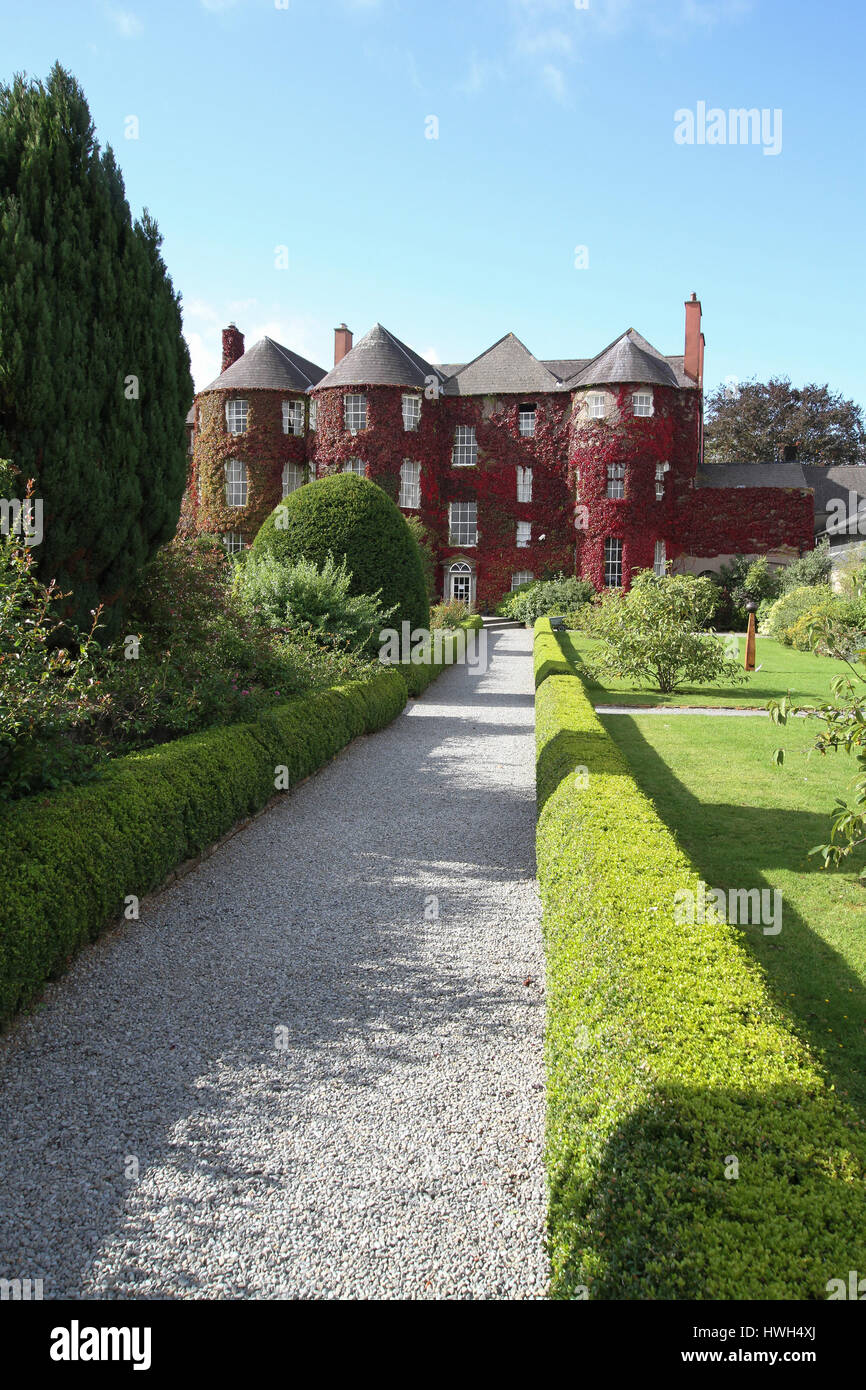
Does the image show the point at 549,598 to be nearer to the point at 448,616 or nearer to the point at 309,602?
the point at 448,616

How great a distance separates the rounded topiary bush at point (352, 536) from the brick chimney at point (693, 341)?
24796mm

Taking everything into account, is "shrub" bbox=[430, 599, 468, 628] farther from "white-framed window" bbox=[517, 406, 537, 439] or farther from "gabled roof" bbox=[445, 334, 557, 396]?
"gabled roof" bbox=[445, 334, 557, 396]

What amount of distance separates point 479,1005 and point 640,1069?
1868 mm

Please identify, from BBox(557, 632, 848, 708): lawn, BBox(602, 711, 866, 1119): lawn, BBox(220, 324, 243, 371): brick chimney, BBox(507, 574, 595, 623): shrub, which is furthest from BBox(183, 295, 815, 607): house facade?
BBox(602, 711, 866, 1119): lawn

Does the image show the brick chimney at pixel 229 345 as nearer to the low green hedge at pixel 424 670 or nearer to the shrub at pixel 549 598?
the shrub at pixel 549 598

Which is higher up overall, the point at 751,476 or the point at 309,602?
the point at 751,476

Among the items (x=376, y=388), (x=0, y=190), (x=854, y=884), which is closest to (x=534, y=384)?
(x=376, y=388)

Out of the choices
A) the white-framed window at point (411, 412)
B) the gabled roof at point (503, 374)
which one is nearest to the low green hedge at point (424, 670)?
the white-framed window at point (411, 412)

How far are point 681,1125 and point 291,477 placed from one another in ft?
115

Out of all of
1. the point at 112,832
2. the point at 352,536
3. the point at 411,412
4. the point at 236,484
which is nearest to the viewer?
the point at 112,832

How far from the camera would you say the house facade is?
33.6 metres

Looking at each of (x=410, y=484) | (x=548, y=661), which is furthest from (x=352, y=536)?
(x=410, y=484)

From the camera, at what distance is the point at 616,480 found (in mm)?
33562

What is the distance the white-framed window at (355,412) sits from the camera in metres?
33.8
